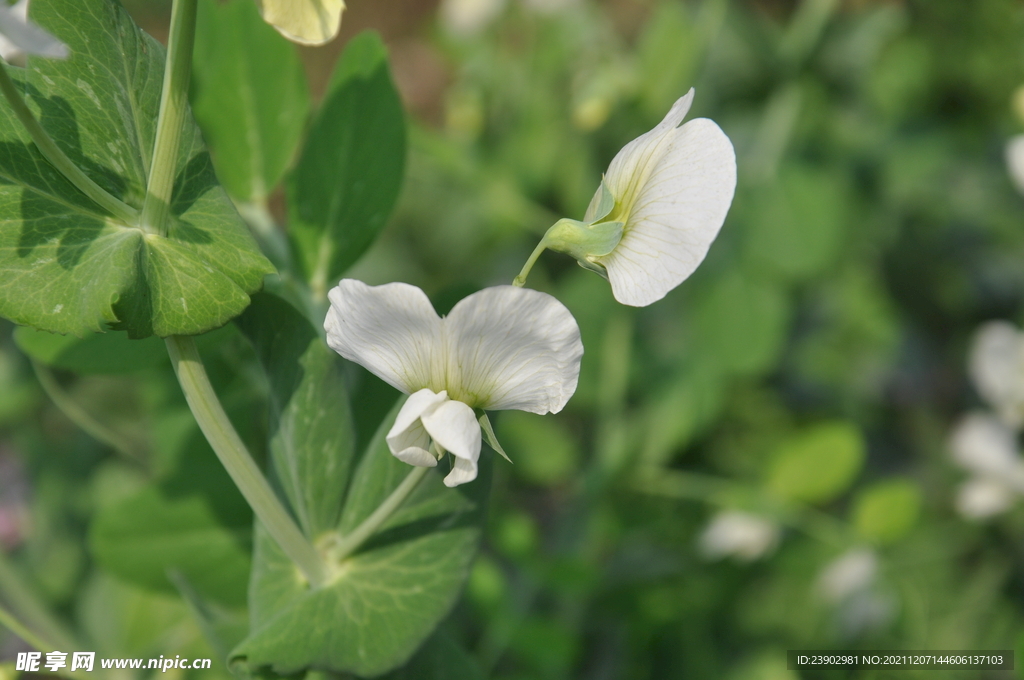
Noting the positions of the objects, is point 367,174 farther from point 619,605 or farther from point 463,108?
point 463,108

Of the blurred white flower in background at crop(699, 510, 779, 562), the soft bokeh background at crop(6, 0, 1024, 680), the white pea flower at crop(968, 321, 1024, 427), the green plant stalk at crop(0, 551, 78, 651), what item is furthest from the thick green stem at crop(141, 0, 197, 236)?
the white pea flower at crop(968, 321, 1024, 427)

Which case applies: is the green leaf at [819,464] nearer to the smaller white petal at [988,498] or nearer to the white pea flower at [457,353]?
the smaller white petal at [988,498]


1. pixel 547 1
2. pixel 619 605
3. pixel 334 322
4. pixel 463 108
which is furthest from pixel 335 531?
pixel 547 1

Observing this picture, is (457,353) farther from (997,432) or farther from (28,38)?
(997,432)

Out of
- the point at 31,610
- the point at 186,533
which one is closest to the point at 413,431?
the point at 186,533

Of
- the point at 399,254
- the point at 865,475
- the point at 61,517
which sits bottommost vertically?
the point at 61,517

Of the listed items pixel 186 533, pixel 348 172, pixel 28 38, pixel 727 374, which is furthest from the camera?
pixel 727 374

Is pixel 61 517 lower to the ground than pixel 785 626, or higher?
lower
